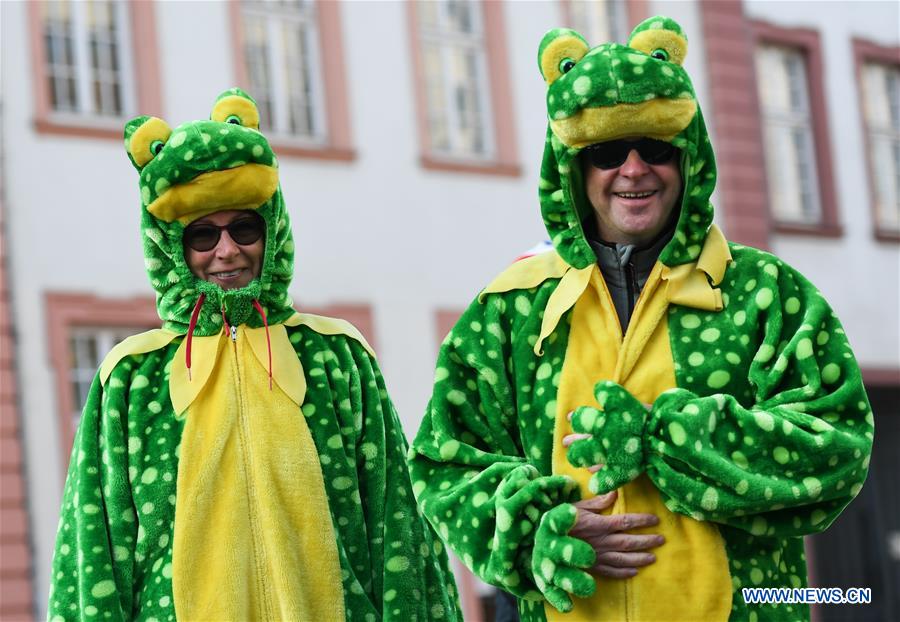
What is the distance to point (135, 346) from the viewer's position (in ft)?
17.7

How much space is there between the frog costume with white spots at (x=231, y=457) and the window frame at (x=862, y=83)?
1410 centimetres

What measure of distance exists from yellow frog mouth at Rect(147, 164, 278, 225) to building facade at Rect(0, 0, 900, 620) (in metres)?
Answer: 6.30

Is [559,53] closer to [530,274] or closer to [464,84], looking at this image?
[530,274]

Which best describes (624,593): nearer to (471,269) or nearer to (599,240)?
(599,240)

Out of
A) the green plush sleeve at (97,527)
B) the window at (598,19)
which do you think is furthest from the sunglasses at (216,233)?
the window at (598,19)

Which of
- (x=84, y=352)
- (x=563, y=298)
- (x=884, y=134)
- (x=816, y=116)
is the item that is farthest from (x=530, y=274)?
(x=884, y=134)

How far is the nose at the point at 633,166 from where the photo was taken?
4406 mm

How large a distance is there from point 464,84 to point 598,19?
5.58 feet

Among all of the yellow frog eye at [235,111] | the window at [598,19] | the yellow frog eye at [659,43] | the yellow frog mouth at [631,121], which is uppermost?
the window at [598,19]

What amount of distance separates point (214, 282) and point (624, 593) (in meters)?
1.76

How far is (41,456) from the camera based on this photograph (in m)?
12.7

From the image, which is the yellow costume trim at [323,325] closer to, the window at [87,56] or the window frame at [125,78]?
the window frame at [125,78]

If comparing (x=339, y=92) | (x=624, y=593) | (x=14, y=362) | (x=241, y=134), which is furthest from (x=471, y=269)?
(x=624, y=593)

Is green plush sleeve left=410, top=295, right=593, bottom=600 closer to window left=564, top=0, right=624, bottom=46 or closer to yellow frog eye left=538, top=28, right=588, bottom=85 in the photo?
yellow frog eye left=538, top=28, right=588, bottom=85
